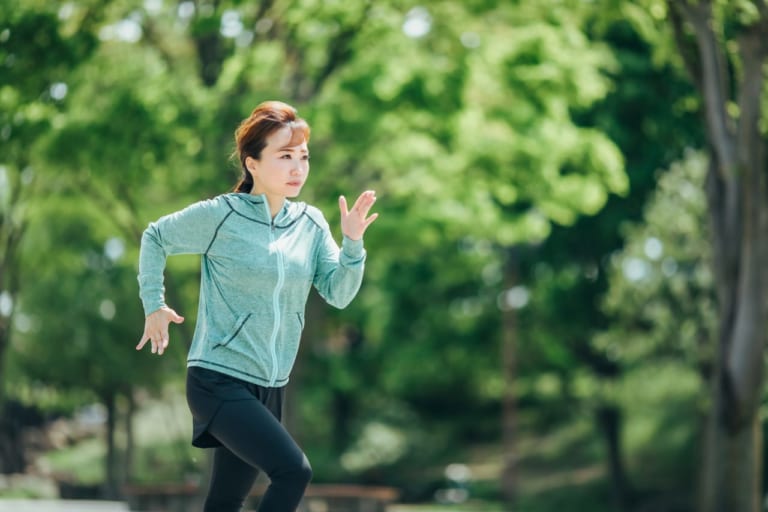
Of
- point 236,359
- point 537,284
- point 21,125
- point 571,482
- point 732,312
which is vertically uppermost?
point 236,359

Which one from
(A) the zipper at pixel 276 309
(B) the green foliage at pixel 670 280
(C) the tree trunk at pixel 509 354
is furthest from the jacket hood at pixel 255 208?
(C) the tree trunk at pixel 509 354

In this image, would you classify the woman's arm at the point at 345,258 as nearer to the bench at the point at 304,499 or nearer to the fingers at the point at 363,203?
the fingers at the point at 363,203

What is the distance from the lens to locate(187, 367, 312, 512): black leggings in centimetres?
447

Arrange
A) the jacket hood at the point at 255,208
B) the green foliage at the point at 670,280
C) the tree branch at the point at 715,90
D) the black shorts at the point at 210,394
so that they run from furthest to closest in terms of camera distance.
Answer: the green foliage at the point at 670,280 → the tree branch at the point at 715,90 → the jacket hood at the point at 255,208 → the black shorts at the point at 210,394

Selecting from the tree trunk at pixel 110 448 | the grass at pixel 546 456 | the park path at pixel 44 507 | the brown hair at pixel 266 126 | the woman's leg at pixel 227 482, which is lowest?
the grass at pixel 546 456

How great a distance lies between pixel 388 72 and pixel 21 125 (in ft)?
14.3

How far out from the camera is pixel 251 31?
17.1 metres

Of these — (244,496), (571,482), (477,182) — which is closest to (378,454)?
(571,482)

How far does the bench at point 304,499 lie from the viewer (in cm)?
1738

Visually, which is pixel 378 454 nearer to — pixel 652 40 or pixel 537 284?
pixel 537 284

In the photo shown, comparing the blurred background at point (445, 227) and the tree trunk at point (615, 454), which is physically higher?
the blurred background at point (445, 227)

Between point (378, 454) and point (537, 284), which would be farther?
point (378, 454)

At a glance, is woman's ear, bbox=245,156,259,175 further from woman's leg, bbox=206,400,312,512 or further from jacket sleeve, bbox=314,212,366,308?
woman's leg, bbox=206,400,312,512

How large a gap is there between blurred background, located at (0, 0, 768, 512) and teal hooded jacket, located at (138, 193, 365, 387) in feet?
31.3
